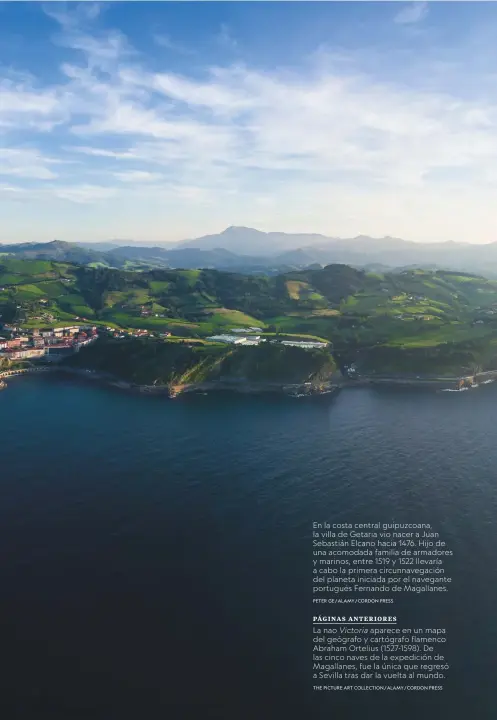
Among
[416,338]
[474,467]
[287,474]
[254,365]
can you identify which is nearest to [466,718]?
[287,474]

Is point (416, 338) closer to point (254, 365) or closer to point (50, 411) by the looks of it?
point (254, 365)

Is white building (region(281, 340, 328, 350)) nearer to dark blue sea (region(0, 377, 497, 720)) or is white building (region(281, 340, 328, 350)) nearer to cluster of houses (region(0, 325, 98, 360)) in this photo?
dark blue sea (region(0, 377, 497, 720))

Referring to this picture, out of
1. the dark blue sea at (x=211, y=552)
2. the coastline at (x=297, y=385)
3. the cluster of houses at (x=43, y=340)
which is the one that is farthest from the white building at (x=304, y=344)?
the cluster of houses at (x=43, y=340)

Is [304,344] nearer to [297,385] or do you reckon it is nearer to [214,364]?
[297,385]

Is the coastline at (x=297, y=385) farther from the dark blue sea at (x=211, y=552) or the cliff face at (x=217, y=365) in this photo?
the dark blue sea at (x=211, y=552)

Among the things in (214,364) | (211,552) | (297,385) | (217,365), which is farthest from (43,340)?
(211,552)

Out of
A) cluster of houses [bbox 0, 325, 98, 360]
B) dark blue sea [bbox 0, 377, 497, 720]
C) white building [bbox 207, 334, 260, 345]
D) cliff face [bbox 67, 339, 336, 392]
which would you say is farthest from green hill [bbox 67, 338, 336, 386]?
dark blue sea [bbox 0, 377, 497, 720]
